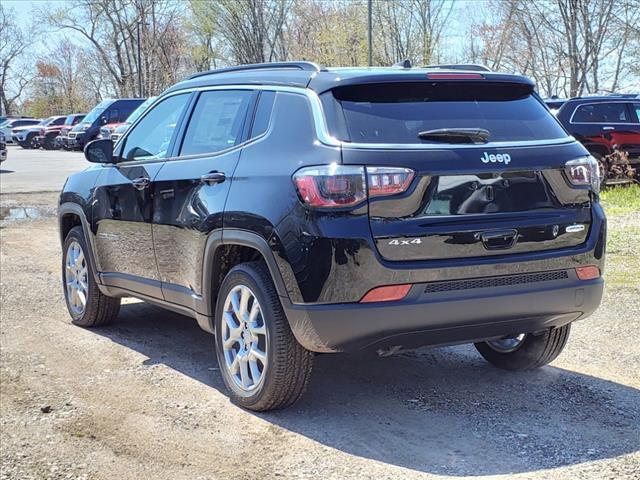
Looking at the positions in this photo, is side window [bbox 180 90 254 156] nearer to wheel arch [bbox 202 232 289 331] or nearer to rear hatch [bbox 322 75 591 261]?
wheel arch [bbox 202 232 289 331]

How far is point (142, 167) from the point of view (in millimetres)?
5602

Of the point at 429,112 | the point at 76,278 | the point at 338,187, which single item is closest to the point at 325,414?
the point at 338,187

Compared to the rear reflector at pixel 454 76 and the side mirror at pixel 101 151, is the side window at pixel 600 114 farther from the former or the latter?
Result: the rear reflector at pixel 454 76

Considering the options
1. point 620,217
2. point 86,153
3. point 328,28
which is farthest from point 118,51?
point 86,153

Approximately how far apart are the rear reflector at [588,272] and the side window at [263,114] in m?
1.83

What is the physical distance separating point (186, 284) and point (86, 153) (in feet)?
4.90

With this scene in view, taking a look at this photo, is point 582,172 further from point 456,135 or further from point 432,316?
point 432,316

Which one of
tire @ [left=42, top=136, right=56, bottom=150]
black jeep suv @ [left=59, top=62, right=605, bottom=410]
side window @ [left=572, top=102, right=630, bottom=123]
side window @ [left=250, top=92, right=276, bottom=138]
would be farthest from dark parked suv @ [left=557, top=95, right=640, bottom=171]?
tire @ [left=42, top=136, right=56, bottom=150]

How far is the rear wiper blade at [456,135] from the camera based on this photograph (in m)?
4.14

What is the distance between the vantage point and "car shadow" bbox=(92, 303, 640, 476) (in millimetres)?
3902

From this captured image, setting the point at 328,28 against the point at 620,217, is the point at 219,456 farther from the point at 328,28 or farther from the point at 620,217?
the point at 328,28

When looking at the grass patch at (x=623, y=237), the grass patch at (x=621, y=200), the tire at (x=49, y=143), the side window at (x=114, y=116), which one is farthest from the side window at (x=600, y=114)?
the tire at (x=49, y=143)

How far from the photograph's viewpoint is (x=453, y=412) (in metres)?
4.46

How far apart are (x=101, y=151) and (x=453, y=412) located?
317 cm
